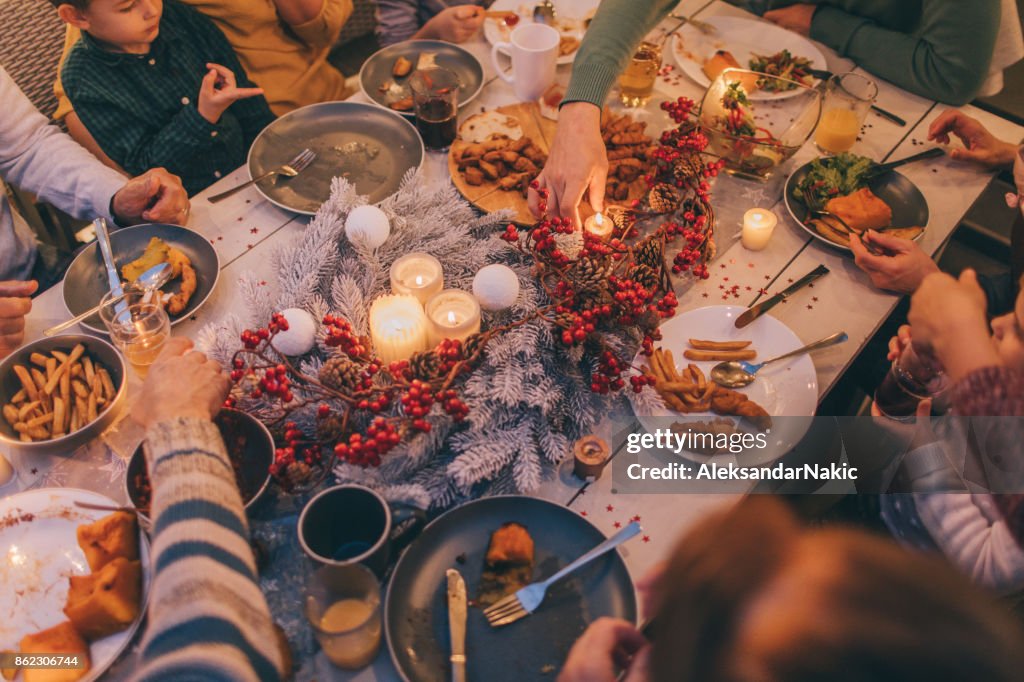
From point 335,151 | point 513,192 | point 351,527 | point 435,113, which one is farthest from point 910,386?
point 335,151

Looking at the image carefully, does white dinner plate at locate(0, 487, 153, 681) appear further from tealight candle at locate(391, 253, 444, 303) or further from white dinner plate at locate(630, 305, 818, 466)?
white dinner plate at locate(630, 305, 818, 466)

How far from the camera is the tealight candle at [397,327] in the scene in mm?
1317

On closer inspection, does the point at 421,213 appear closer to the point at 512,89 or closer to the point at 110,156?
the point at 512,89

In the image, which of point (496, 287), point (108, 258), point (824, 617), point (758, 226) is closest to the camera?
point (824, 617)

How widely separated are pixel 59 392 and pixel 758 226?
1.61m

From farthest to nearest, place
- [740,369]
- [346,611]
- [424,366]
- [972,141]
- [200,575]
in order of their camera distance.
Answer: [972,141], [740,369], [424,366], [346,611], [200,575]

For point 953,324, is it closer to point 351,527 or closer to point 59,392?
point 351,527

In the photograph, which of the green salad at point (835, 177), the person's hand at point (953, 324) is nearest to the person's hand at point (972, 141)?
the green salad at point (835, 177)

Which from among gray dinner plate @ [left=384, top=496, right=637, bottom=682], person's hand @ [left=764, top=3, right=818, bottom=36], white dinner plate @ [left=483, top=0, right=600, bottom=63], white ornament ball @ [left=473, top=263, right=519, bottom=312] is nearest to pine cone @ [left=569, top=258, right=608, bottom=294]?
white ornament ball @ [left=473, top=263, right=519, bottom=312]

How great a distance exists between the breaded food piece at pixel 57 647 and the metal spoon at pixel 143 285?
2.24ft

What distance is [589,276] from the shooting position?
1.37 m

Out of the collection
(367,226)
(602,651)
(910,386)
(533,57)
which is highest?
(533,57)

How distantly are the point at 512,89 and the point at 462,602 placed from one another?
5.26 ft

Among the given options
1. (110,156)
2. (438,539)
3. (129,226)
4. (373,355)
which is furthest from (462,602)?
(110,156)
